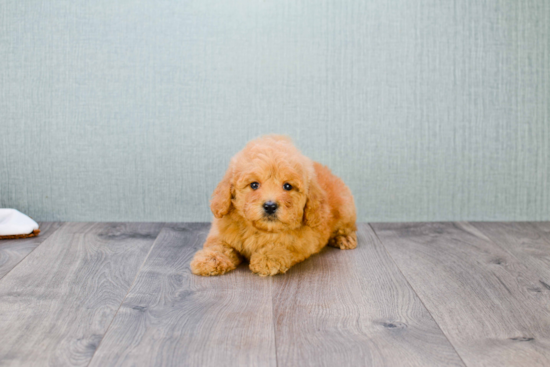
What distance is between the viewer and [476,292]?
2.08m

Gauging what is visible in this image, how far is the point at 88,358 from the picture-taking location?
1.52 meters

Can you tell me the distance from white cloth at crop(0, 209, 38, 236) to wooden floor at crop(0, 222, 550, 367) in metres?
0.07

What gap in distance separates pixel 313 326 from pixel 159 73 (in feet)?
6.36

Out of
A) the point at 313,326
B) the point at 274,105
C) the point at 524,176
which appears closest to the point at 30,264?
the point at 313,326

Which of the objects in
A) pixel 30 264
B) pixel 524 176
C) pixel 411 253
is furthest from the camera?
pixel 524 176

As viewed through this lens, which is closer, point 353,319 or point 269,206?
point 353,319

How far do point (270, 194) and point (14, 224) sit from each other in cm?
155

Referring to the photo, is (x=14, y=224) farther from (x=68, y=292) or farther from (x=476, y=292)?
(x=476, y=292)

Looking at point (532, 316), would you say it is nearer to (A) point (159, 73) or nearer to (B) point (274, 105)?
(B) point (274, 105)

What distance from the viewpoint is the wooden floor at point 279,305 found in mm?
1562

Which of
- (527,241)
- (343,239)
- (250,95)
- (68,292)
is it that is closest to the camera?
(68,292)

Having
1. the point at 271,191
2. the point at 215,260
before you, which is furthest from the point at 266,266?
the point at 271,191

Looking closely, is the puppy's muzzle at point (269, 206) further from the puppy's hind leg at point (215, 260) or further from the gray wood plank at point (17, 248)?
the gray wood plank at point (17, 248)

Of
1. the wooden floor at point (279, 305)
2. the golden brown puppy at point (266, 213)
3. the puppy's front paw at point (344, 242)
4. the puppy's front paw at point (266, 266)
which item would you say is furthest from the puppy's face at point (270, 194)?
the puppy's front paw at point (344, 242)
